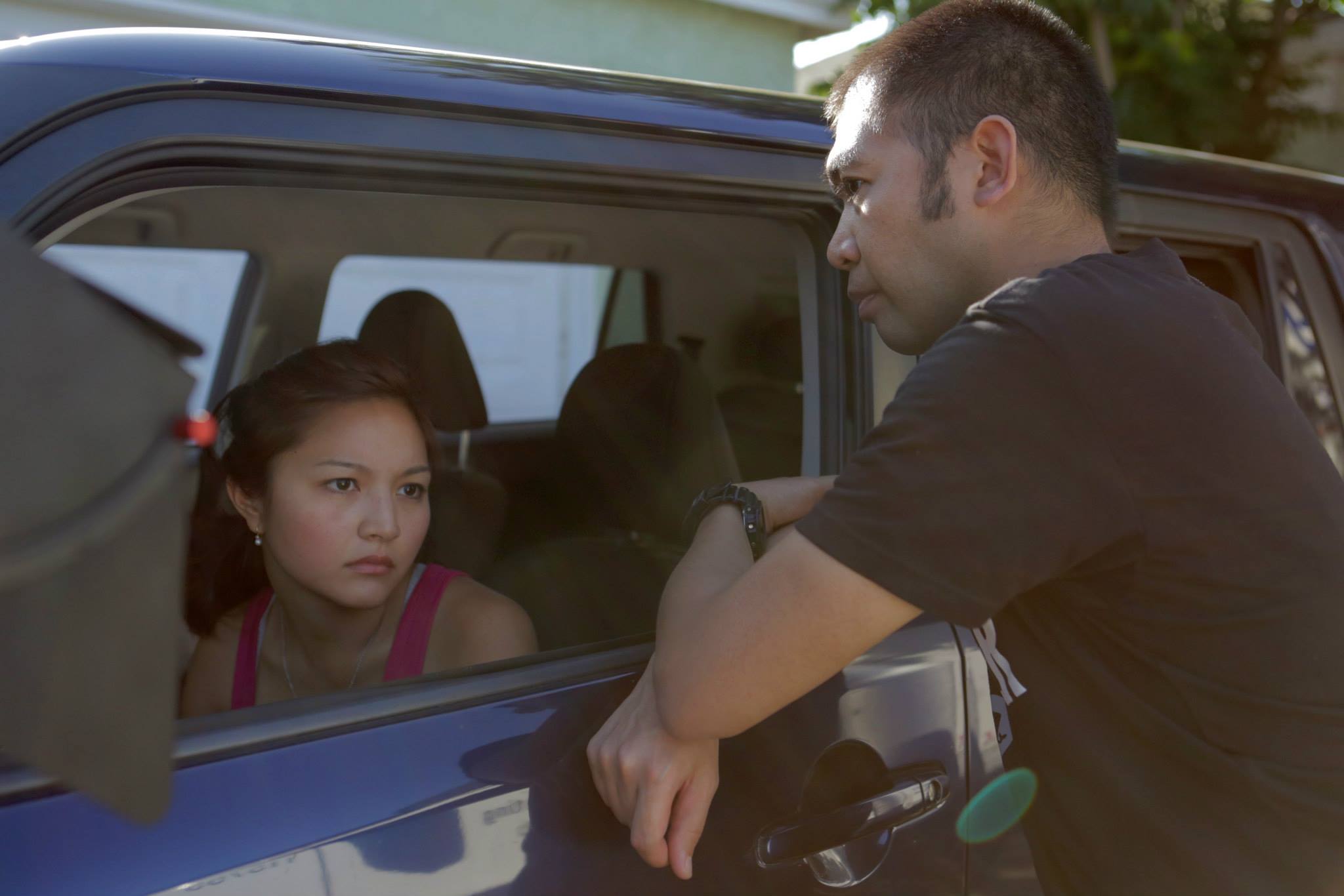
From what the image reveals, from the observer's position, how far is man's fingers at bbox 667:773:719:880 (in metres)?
1.23

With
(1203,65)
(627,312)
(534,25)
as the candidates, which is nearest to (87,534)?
(627,312)

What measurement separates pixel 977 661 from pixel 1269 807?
1.50 feet

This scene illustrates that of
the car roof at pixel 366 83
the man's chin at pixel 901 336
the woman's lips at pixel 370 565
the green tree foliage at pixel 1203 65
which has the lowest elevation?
the woman's lips at pixel 370 565

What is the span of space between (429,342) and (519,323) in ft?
16.5

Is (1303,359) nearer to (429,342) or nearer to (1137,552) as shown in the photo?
(1137,552)

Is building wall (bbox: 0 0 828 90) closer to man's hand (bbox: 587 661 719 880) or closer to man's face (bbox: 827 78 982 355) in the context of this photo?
man's face (bbox: 827 78 982 355)

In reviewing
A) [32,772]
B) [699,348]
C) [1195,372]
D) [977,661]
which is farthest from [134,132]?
[699,348]

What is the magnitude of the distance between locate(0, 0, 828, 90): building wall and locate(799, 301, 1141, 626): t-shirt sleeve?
5458 mm

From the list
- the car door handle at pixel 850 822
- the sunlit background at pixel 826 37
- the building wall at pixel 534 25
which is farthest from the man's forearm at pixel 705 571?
the building wall at pixel 534 25

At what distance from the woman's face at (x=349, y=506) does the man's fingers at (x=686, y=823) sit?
27.1 inches

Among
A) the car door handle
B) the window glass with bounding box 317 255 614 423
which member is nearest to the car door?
the car door handle

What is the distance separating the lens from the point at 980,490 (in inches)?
42.2

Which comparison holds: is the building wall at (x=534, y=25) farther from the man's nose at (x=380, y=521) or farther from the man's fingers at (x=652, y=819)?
the man's fingers at (x=652, y=819)

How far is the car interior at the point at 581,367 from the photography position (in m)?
2.18
